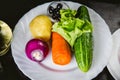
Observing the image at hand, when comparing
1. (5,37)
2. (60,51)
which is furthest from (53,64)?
(5,37)

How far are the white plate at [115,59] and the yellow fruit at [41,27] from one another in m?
0.18

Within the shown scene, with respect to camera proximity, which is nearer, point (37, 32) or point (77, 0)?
point (37, 32)

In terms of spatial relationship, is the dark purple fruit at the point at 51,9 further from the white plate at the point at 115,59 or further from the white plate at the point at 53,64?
the white plate at the point at 115,59

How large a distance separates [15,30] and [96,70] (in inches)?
10.1

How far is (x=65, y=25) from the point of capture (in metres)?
0.87

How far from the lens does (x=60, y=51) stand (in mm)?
837

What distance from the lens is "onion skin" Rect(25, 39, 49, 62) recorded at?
2.74ft

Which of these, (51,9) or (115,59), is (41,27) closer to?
(51,9)

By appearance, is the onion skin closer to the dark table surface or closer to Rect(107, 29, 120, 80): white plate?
the dark table surface

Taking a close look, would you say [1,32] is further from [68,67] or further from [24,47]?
[68,67]

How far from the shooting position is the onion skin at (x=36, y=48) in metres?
0.84

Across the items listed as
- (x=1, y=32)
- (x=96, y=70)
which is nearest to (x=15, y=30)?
(x=1, y=32)

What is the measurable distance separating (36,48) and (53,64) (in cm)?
7

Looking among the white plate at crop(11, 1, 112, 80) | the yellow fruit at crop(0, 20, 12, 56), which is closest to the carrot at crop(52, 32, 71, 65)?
the white plate at crop(11, 1, 112, 80)
